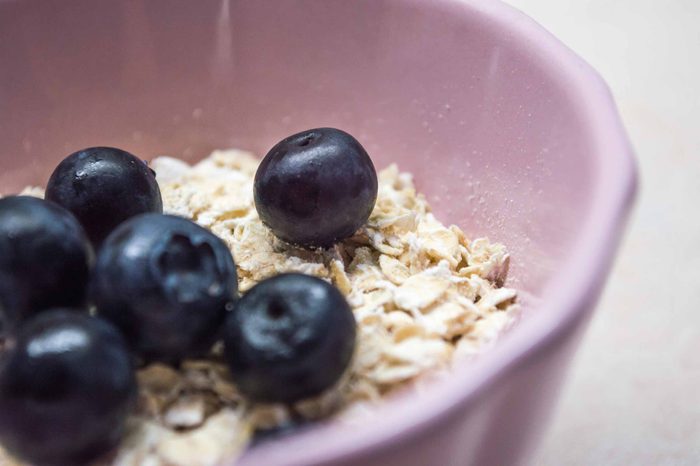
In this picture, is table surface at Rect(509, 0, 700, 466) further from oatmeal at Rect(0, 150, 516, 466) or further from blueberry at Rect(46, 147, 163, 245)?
blueberry at Rect(46, 147, 163, 245)

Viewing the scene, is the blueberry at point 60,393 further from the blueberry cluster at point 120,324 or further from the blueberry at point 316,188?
the blueberry at point 316,188

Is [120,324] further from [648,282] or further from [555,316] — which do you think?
[648,282]

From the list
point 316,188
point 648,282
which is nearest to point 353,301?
point 316,188

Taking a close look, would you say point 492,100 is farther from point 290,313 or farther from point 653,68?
point 653,68

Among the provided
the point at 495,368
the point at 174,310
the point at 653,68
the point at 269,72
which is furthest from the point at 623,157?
the point at 653,68

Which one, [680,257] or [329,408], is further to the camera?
[680,257]

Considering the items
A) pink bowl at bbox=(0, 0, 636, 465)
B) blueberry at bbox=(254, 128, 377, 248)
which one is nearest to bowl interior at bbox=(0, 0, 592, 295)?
pink bowl at bbox=(0, 0, 636, 465)
